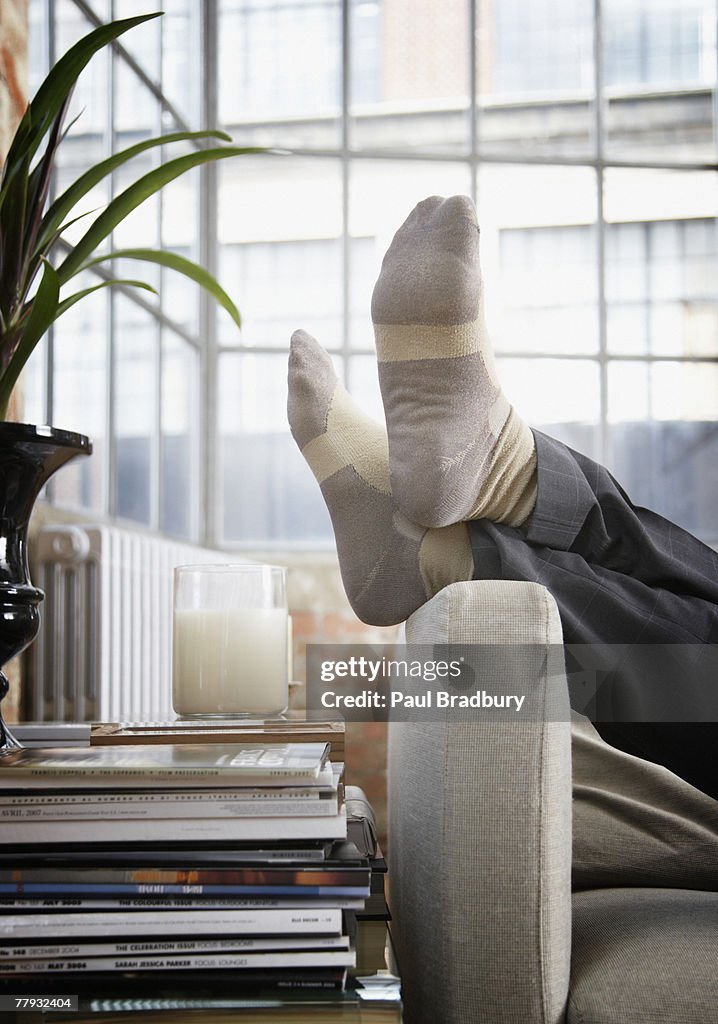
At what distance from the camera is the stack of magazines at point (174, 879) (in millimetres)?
608

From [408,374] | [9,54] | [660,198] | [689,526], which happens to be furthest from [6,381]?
[660,198]

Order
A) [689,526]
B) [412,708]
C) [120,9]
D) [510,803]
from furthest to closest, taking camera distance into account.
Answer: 1. [689,526]
2. [120,9]
3. [412,708]
4. [510,803]

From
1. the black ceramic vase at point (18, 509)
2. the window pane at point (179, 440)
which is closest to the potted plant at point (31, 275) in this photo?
the black ceramic vase at point (18, 509)

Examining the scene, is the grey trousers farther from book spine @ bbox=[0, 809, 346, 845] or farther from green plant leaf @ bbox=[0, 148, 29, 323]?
green plant leaf @ bbox=[0, 148, 29, 323]

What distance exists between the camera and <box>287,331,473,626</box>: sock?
0.94 metres

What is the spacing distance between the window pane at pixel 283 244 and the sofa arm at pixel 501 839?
3247 millimetres

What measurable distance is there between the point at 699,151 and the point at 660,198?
264 millimetres

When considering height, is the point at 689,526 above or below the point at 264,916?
above

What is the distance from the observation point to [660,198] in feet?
13.3

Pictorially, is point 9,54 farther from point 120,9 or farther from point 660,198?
point 660,198

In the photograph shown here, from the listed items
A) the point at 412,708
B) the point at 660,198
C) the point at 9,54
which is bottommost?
the point at 412,708

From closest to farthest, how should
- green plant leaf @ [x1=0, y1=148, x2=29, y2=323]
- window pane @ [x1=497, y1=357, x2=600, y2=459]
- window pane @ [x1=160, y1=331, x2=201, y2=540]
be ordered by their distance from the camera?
green plant leaf @ [x1=0, y1=148, x2=29, y2=323] → window pane @ [x1=160, y1=331, x2=201, y2=540] → window pane @ [x1=497, y1=357, x2=600, y2=459]

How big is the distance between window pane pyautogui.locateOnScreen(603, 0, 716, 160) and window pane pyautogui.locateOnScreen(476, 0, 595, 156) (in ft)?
0.29

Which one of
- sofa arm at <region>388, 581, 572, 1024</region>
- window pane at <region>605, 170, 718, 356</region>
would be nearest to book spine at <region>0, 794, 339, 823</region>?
sofa arm at <region>388, 581, 572, 1024</region>
